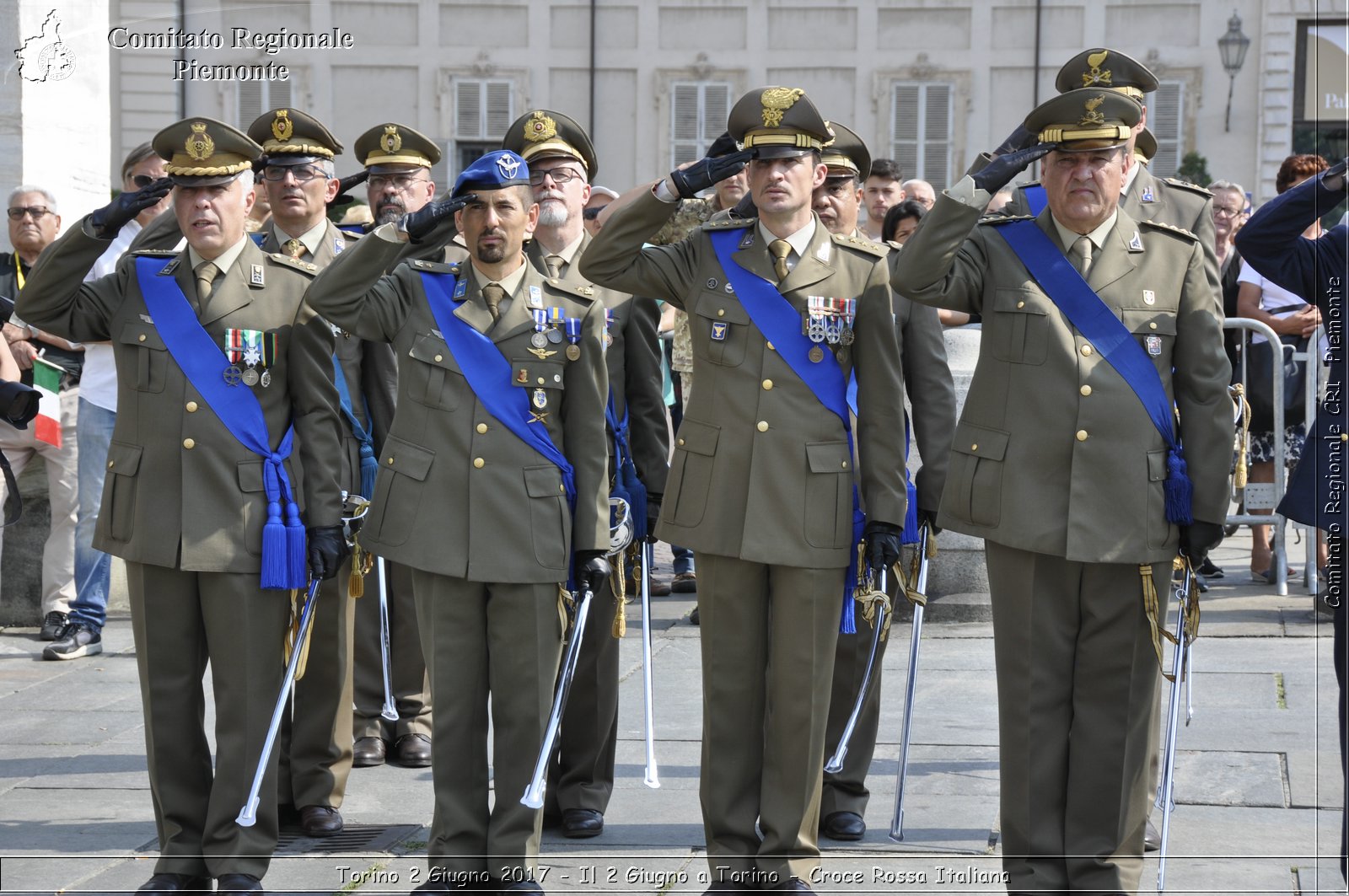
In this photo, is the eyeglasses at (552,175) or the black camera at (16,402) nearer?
the black camera at (16,402)

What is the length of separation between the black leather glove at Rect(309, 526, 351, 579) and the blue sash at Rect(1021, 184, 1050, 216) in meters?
2.38

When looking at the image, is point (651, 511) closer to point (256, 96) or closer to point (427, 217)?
point (427, 217)

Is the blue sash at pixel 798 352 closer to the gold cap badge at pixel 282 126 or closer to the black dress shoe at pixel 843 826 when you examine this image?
the black dress shoe at pixel 843 826

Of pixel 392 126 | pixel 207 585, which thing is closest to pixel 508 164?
pixel 207 585

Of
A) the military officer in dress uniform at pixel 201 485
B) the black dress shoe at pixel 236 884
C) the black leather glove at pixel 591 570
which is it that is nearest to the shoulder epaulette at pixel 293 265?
the military officer in dress uniform at pixel 201 485

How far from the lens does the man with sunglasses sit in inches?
333

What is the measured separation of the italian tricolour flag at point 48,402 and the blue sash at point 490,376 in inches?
153

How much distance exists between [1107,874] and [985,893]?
445 mm

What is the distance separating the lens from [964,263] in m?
4.80

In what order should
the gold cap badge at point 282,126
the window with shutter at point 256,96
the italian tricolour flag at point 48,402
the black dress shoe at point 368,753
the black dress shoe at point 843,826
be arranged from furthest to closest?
1. the window with shutter at point 256,96
2. the italian tricolour flag at point 48,402
3. the black dress shoe at point 368,753
4. the gold cap badge at point 282,126
5. the black dress shoe at point 843,826

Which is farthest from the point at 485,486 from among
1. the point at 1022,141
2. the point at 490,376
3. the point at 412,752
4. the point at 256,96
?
the point at 256,96

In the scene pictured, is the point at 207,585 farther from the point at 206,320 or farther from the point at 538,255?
the point at 538,255

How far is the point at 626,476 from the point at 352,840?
1473 mm

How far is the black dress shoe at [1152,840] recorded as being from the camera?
212 inches
